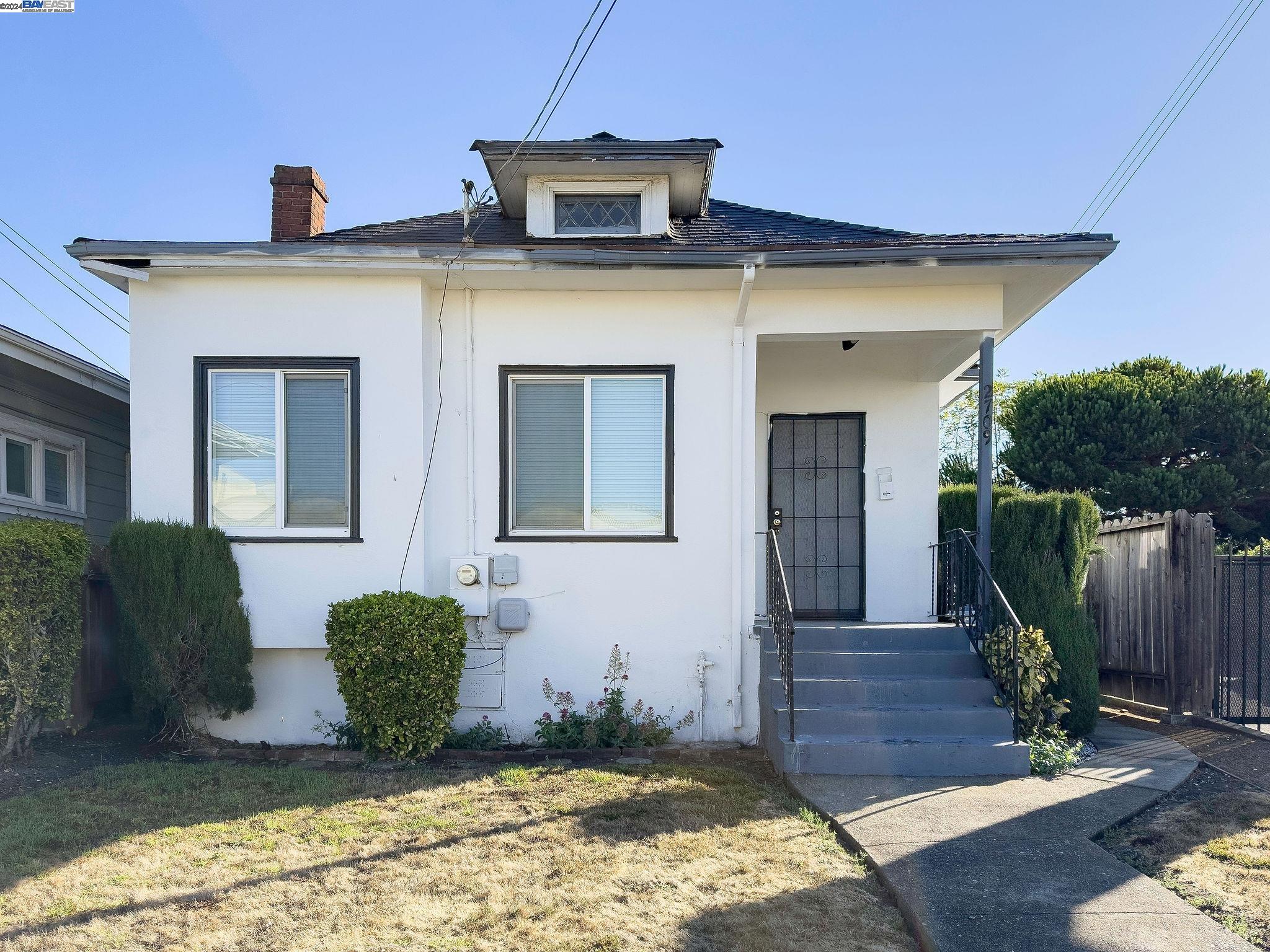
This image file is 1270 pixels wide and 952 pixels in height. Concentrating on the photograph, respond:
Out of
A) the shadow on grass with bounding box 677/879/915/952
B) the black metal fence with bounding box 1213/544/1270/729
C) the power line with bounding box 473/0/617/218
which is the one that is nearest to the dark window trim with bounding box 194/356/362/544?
the power line with bounding box 473/0/617/218

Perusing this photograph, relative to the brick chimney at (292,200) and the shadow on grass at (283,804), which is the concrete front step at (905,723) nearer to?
the shadow on grass at (283,804)

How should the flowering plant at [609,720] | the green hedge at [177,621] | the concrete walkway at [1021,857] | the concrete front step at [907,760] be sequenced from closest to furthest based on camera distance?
the concrete walkway at [1021,857]
the concrete front step at [907,760]
the green hedge at [177,621]
the flowering plant at [609,720]

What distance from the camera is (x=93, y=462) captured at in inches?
396

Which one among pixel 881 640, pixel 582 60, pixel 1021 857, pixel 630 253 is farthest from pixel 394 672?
pixel 582 60

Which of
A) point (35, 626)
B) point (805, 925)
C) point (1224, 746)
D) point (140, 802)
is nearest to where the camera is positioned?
point (805, 925)

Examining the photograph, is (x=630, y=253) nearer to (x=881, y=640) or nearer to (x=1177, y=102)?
(x=881, y=640)

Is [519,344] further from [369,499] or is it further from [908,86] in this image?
[908,86]

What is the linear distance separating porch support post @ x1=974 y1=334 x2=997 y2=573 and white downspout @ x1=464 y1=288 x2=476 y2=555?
411 cm

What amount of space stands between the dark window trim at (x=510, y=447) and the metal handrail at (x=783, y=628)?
35.0 inches

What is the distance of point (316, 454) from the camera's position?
23.7 ft

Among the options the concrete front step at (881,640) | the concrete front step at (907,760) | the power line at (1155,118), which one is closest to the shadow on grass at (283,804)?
the concrete front step at (907,760)

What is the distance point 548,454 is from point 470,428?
669mm

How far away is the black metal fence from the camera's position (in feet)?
24.1

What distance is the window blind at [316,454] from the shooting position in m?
7.20
